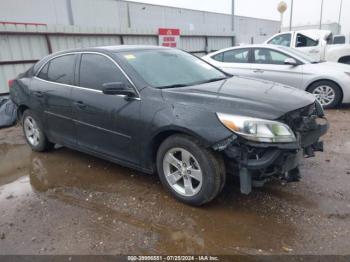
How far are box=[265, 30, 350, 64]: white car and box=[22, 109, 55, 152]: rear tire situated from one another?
8.31 metres

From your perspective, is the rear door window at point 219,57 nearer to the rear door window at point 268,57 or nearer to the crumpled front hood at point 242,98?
the rear door window at point 268,57

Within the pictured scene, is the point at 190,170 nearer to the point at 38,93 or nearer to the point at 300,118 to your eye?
the point at 300,118

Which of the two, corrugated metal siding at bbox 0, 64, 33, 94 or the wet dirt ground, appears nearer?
the wet dirt ground

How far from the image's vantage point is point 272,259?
8.05 ft

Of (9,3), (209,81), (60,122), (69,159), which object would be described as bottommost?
(69,159)

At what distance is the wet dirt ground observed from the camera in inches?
105

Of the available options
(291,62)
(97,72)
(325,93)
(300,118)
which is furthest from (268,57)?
(97,72)

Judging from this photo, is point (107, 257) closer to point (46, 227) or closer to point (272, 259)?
point (46, 227)

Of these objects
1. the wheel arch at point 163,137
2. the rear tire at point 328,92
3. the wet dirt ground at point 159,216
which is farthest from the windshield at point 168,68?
the rear tire at point 328,92

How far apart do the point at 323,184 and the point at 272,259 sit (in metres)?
1.51

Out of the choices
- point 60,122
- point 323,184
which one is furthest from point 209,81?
point 60,122

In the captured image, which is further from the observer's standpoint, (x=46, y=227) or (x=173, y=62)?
(x=173, y=62)

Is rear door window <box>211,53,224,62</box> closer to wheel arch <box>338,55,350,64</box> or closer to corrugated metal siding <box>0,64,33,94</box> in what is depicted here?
wheel arch <box>338,55,350,64</box>

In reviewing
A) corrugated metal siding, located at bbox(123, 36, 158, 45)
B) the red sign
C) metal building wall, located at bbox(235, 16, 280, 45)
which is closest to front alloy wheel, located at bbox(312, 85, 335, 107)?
the red sign
